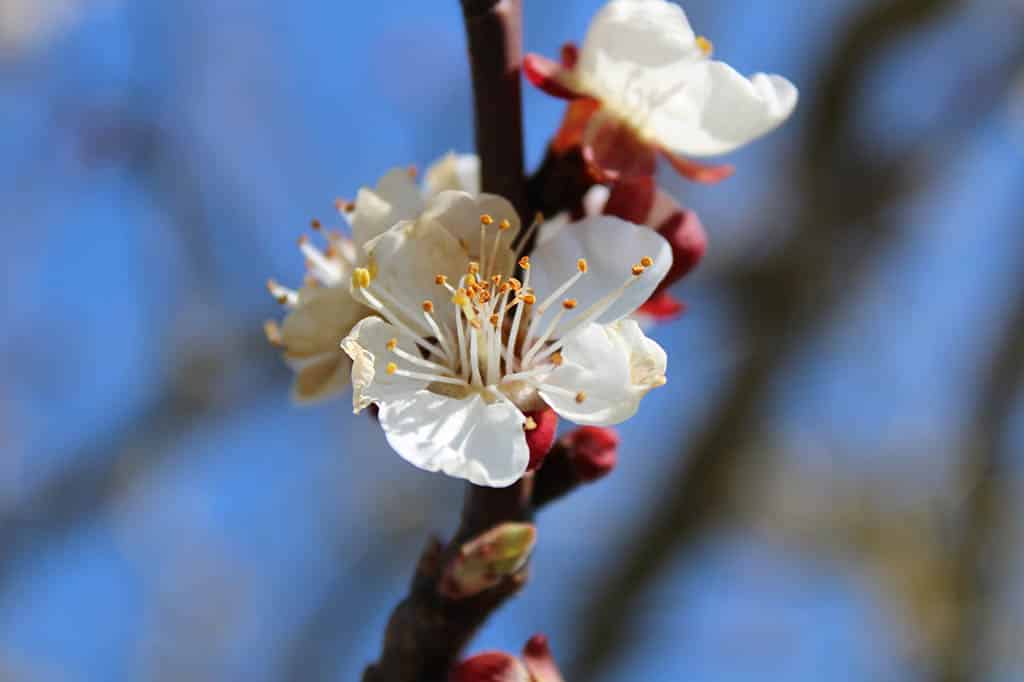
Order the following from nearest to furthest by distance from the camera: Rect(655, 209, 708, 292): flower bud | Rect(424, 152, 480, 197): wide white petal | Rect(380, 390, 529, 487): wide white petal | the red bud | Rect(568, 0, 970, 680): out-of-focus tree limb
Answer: Rect(380, 390, 529, 487): wide white petal → the red bud → Rect(655, 209, 708, 292): flower bud → Rect(424, 152, 480, 197): wide white petal → Rect(568, 0, 970, 680): out-of-focus tree limb

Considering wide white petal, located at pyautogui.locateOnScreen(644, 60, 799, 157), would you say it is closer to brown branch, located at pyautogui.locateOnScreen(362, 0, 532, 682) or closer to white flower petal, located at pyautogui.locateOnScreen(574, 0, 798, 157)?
white flower petal, located at pyautogui.locateOnScreen(574, 0, 798, 157)

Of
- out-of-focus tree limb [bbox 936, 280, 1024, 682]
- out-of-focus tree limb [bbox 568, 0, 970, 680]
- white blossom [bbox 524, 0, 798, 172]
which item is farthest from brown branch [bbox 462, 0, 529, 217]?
out-of-focus tree limb [bbox 568, 0, 970, 680]

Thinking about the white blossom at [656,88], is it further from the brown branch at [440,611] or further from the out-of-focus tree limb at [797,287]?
the out-of-focus tree limb at [797,287]

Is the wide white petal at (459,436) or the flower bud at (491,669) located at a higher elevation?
the wide white petal at (459,436)

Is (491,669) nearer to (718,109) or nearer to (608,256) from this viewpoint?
(608,256)

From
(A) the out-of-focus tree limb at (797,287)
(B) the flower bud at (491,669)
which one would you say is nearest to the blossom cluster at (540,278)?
(B) the flower bud at (491,669)

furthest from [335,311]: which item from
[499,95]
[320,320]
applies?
[499,95]
